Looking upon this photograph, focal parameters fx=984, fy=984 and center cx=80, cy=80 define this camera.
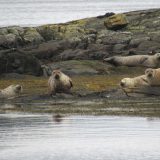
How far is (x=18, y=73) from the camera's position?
3422cm

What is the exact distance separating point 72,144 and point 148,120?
384 cm

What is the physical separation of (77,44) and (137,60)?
5.03 meters

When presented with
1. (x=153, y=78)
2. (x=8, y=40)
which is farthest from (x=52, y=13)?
(x=153, y=78)

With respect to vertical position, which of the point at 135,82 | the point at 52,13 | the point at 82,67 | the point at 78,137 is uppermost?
the point at 78,137

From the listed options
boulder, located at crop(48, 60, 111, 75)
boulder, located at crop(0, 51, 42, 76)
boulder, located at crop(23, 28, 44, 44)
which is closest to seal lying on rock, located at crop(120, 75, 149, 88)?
boulder, located at crop(48, 60, 111, 75)

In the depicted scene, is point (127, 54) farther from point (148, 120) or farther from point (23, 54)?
point (148, 120)

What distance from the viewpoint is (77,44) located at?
40031 millimetres

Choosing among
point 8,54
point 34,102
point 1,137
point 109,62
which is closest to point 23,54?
point 8,54

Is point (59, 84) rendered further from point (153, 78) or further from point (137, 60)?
point (137, 60)

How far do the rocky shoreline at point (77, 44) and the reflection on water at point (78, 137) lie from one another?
909cm

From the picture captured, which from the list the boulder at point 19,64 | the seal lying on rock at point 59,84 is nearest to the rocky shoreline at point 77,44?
the boulder at point 19,64

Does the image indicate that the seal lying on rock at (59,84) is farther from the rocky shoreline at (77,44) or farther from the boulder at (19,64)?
the boulder at (19,64)

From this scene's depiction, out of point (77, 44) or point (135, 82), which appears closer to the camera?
point (135, 82)

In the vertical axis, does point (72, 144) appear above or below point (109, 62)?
above
